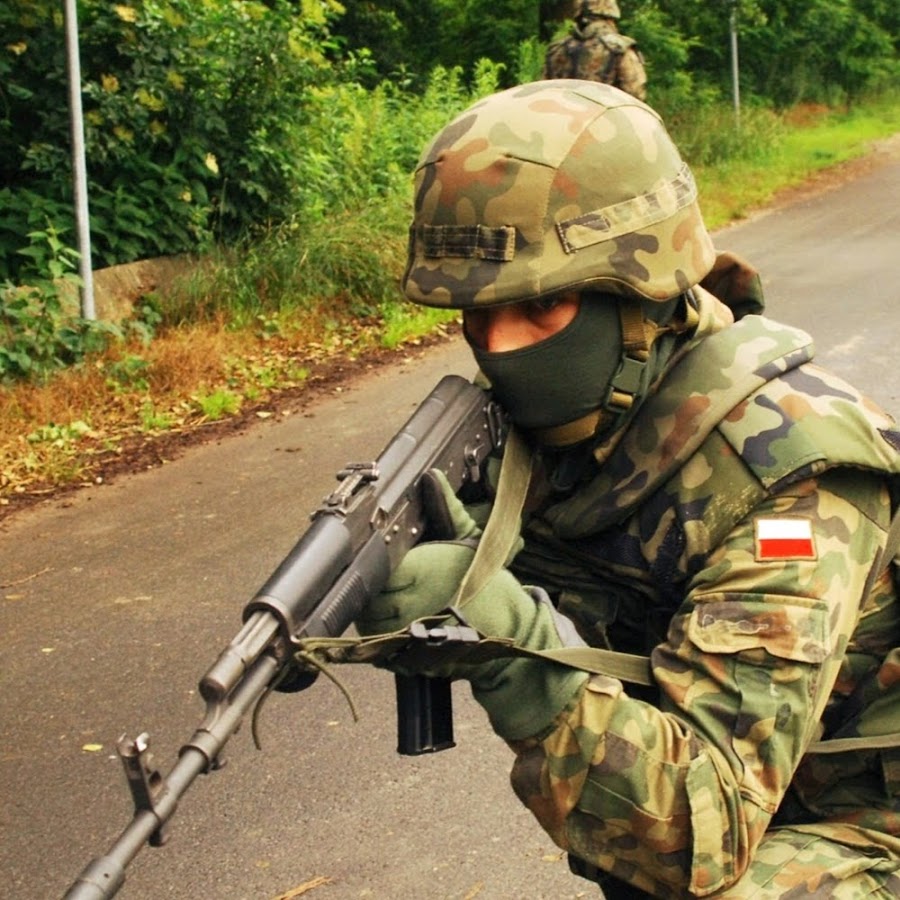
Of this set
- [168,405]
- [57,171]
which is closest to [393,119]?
[57,171]

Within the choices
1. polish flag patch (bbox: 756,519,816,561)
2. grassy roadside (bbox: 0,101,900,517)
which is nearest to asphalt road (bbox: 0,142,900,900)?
grassy roadside (bbox: 0,101,900,517)

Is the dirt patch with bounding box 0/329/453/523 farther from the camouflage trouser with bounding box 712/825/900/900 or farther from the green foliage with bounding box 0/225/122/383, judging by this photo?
the camouflage trouser with bounding box 712/825/900/900

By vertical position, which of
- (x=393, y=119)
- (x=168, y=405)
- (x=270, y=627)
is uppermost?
(x=270, y=627)

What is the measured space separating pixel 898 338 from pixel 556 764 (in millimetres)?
6716

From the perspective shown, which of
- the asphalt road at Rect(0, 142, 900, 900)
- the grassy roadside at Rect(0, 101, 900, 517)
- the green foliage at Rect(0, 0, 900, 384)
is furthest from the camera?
the green foliage at Rect(0, 0, 900, 384)

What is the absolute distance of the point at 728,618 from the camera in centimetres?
180

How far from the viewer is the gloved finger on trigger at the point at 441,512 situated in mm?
1961

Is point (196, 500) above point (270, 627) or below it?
below

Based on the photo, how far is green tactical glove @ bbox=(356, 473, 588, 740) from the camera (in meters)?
1.78

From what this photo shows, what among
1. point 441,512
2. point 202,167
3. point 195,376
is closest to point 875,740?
point 441,512

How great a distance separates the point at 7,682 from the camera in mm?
4531

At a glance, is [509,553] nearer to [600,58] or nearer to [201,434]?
[201,434]

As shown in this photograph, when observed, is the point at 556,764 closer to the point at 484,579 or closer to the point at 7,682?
the point at 484,579

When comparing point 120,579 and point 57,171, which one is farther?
point 57,171
